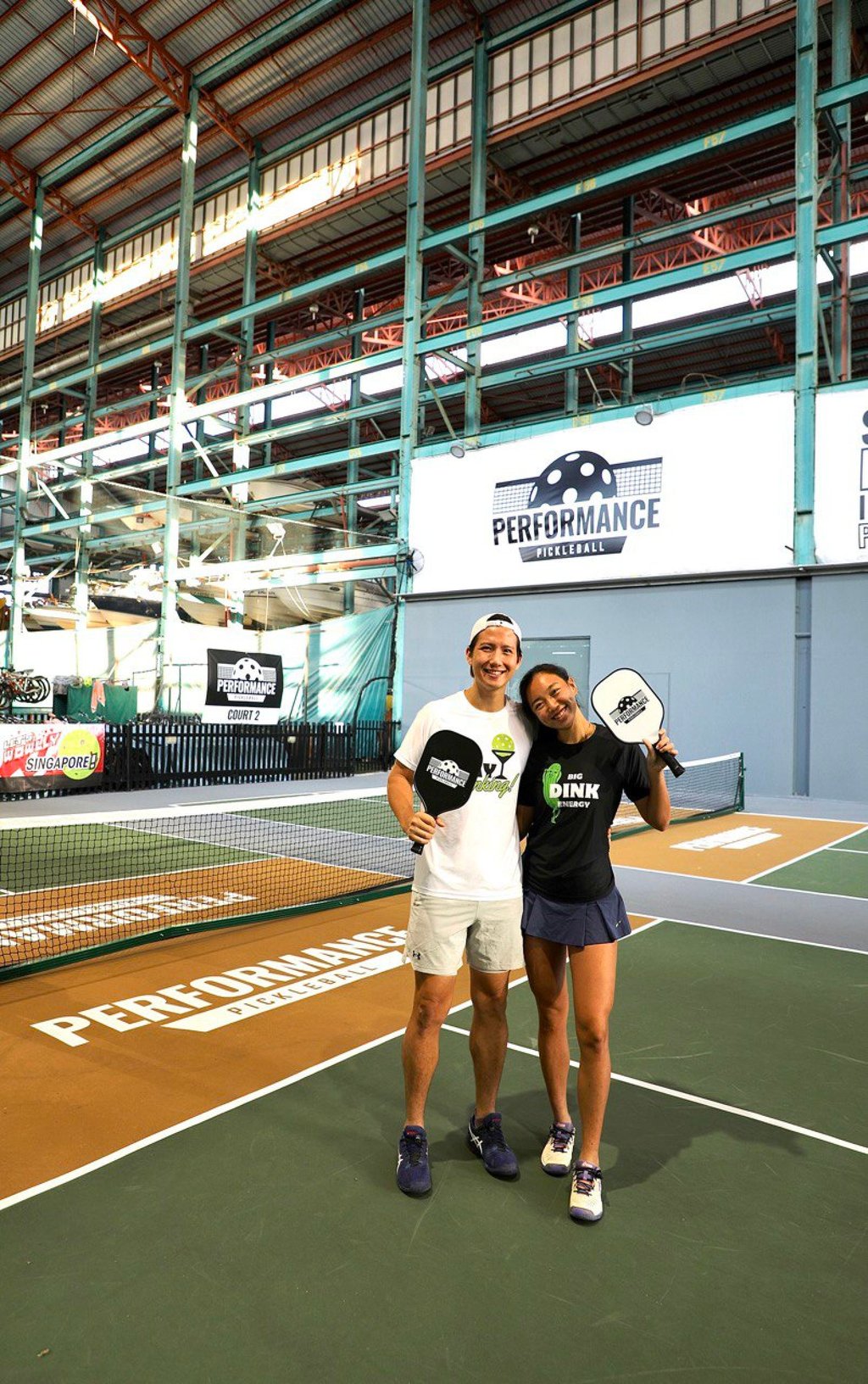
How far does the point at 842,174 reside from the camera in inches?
671

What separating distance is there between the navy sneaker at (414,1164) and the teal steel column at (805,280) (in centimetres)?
1469

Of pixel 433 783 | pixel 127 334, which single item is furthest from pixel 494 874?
pixel 127 334

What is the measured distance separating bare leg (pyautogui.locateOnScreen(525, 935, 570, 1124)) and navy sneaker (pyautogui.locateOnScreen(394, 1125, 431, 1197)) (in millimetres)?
503

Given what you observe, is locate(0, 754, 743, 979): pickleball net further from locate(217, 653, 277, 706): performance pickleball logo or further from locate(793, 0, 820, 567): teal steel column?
locate(793, 0, 820, 567): teal steel column

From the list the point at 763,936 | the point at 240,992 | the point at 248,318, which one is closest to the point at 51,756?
the point at 240,992

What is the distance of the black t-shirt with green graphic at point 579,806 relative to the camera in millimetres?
3062

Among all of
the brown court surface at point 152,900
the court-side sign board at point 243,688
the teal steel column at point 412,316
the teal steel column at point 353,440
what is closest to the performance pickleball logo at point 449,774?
the brown court surface at point 152,900

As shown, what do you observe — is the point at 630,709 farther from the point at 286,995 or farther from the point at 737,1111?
the point at 286,995

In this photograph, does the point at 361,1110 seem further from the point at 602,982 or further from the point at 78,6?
the point at 78,6

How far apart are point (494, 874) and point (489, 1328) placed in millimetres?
1289

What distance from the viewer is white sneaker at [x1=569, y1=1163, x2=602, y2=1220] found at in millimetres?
2814

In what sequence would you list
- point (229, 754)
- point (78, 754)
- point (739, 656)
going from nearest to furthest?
point (78, 754)
point (739, 656)
point (229, 754)

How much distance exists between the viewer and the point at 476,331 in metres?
20.2

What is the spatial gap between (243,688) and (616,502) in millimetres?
8587
